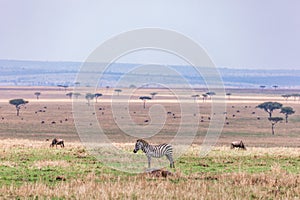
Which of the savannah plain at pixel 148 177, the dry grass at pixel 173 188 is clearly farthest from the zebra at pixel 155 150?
the dry grass at pixel 173 188

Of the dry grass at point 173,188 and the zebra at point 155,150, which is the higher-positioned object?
the zebra at point 155,150

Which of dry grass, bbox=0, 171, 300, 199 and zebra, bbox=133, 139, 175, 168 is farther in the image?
zebra, bbox=133, 139, 175, 168

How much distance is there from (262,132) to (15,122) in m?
29.4

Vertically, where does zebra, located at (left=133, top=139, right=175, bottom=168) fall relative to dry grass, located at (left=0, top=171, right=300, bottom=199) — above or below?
above

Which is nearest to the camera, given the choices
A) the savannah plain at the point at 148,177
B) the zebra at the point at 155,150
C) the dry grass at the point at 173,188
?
the dry grass at the point at 173,188

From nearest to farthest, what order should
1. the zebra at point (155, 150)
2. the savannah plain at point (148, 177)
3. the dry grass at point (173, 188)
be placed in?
1. the dry grass at point (173, 188)
2. the savannah plain at point (148, 177)
3. the zebra at point (155, 150)

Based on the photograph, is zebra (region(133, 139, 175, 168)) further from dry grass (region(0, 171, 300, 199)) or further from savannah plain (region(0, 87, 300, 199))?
dry grass (region(0, 171, 300, 199))

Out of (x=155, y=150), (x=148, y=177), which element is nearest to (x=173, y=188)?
(x=148, y=177)

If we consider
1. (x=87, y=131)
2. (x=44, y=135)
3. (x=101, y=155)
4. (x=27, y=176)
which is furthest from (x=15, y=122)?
(x=27, y=176)

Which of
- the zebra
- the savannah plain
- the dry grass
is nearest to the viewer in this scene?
the dry grass

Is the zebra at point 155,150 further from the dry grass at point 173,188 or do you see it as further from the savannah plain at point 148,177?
the dry grass at point 173,188

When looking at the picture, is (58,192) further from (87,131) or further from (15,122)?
(15,122)

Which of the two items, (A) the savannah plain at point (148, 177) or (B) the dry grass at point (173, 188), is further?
(A) the savannah plain at point (148, 177)

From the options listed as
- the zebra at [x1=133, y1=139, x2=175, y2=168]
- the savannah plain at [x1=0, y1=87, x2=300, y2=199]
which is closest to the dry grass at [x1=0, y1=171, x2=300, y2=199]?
the savannah plain at [x1=0, y1=87, x2=300, y2=199]
